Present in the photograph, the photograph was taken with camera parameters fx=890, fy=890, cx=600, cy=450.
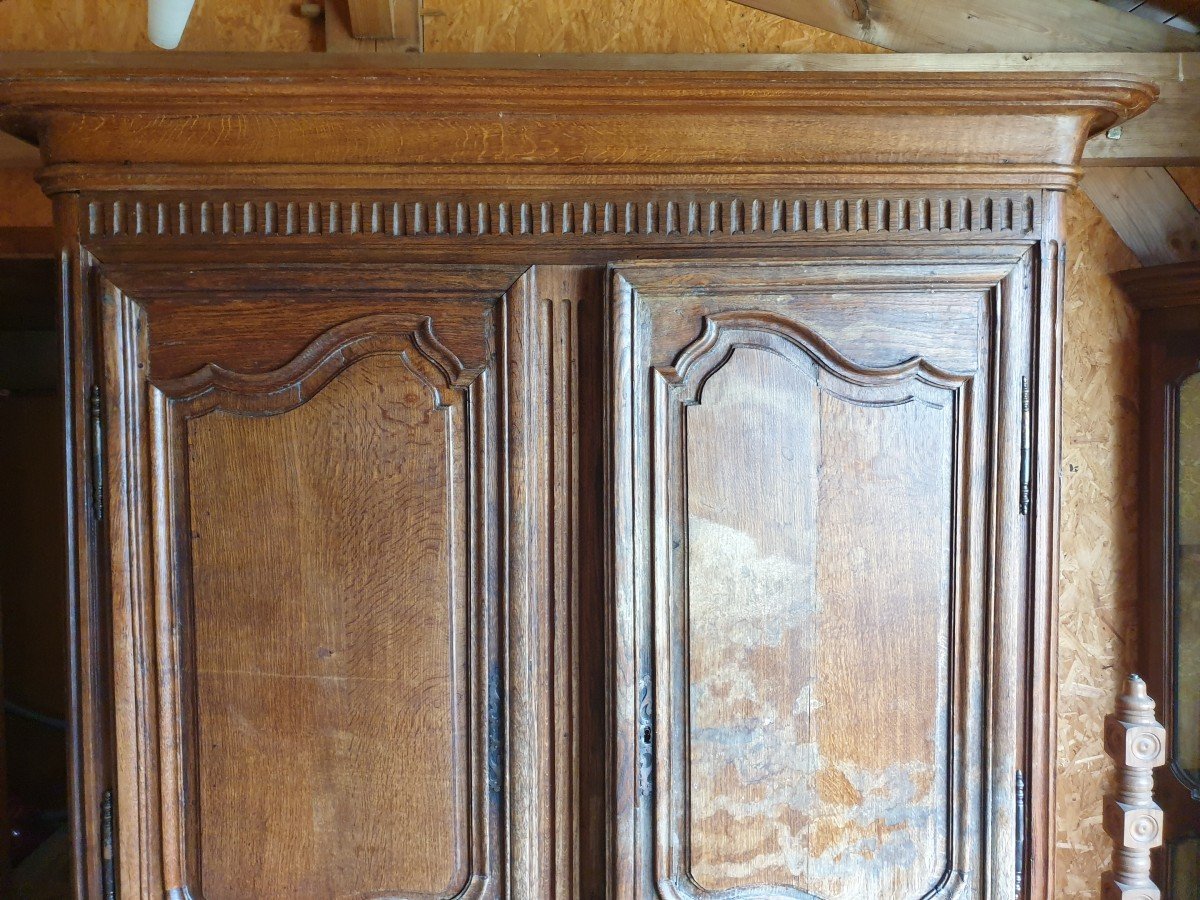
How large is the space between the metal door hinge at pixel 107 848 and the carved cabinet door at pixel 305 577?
0.05 ft

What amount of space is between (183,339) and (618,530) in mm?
730

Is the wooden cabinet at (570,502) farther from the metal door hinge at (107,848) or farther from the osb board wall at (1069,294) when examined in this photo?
the osb board wall at (1069,294)

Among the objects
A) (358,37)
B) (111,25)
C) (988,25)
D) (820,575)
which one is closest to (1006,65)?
(988,25)

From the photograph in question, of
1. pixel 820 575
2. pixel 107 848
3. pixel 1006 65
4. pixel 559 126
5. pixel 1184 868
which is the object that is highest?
pixel 1006 65

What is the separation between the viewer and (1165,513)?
1.86 m

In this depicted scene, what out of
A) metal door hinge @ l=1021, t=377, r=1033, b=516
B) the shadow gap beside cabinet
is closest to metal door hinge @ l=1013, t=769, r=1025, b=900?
metal door hinge @ l=1021, t=377, r=1033, b=516

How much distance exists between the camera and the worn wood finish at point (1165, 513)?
1.83m

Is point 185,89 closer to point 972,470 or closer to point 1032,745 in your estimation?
point 972,470

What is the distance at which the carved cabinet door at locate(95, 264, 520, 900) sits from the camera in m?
1.36

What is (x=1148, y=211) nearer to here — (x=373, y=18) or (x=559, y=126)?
(x=559, y=126)

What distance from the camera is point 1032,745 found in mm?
1408

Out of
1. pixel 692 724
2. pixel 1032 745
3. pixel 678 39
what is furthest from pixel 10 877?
pixel 678 39

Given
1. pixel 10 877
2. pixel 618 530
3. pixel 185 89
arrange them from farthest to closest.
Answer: pixel 10 877 < pixel 618 530 < pixel 185 89

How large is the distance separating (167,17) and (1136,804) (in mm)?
1739
